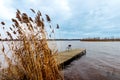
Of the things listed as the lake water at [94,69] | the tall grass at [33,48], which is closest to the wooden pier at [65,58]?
the lake water at [94,69]

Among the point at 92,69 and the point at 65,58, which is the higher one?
the point at 65,58

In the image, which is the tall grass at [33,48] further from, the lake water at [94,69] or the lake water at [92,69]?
the lake water at [94,69]

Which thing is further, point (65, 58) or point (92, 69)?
point (65, 58)

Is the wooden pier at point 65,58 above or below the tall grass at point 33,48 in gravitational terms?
below

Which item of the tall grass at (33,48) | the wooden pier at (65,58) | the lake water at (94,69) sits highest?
the tall grass at (33,48)

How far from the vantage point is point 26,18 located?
3113 mm

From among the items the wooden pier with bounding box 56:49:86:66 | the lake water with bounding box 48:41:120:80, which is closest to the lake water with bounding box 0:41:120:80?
the lake water with bounding box 48:41:120:80

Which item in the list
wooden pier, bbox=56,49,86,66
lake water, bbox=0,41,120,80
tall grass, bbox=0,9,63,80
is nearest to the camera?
tall grass, bbox=0,9,63,80

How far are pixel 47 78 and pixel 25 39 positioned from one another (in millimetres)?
982

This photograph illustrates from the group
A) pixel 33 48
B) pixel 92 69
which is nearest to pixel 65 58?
pixel 92 69

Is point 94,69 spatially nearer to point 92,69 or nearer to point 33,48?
point 92,69

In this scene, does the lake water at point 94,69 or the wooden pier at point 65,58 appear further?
the wooden pier at point 65,58

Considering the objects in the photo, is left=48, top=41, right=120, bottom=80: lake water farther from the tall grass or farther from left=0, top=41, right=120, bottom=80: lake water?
the tall grass

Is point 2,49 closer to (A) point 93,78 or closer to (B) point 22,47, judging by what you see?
(B) point 22,47
